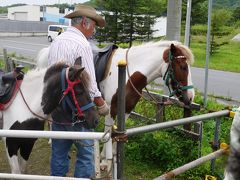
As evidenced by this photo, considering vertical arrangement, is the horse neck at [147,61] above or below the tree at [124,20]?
below

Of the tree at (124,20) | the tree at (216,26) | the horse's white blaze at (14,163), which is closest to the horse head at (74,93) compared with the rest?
the horse's white blaze at (14,163)

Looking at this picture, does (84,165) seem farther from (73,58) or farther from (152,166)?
(152,166)

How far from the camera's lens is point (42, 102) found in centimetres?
395

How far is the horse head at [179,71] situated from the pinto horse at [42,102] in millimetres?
1607

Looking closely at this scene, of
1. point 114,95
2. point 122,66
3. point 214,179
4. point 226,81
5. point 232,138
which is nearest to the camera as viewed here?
point 232,138

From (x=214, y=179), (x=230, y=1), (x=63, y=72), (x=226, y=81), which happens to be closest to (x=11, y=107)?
(x=63, y=72)

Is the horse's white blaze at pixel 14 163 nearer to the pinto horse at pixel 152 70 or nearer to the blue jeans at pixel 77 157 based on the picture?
the blue jeans at pixel 77 157

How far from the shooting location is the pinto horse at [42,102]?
362 centimetres

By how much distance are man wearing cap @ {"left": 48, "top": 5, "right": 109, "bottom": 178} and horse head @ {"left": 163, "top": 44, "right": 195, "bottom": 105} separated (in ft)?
4.18

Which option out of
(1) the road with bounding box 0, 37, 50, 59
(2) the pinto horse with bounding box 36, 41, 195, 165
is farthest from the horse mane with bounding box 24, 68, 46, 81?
(1) the road with bounding box 0, 37, 50, 59

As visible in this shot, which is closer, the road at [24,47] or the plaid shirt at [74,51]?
the plaid shirt at [74,51]

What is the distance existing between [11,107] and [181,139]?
2471mm

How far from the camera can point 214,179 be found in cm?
394

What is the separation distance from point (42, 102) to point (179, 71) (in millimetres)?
1904
